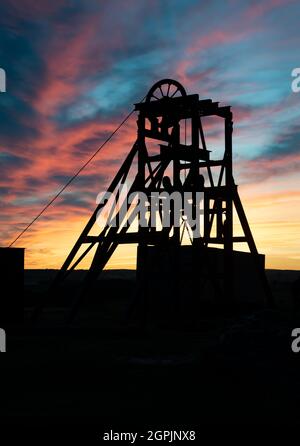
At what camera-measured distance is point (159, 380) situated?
41.2 feet

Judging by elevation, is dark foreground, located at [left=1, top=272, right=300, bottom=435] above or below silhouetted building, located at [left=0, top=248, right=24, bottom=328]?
below

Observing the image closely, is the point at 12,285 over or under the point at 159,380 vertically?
over

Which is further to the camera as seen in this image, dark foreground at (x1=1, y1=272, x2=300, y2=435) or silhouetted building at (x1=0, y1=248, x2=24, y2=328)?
silhouetted building at (x1=0, y1=248, x2=24, y2=328)

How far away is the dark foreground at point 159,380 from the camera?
9.97 meters

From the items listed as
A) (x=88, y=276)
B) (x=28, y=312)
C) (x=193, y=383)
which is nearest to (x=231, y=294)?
(x=88, y=276)

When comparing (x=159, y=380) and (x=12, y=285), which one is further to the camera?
(x=12, y=285)

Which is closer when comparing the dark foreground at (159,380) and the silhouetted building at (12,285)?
the dark foreground at (159,380)

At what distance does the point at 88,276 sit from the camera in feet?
77.4

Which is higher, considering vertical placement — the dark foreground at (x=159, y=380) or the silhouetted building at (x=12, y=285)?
the silhouetted building at (x=12, y=285)

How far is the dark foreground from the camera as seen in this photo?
392 inches

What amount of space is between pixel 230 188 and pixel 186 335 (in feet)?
23.9
